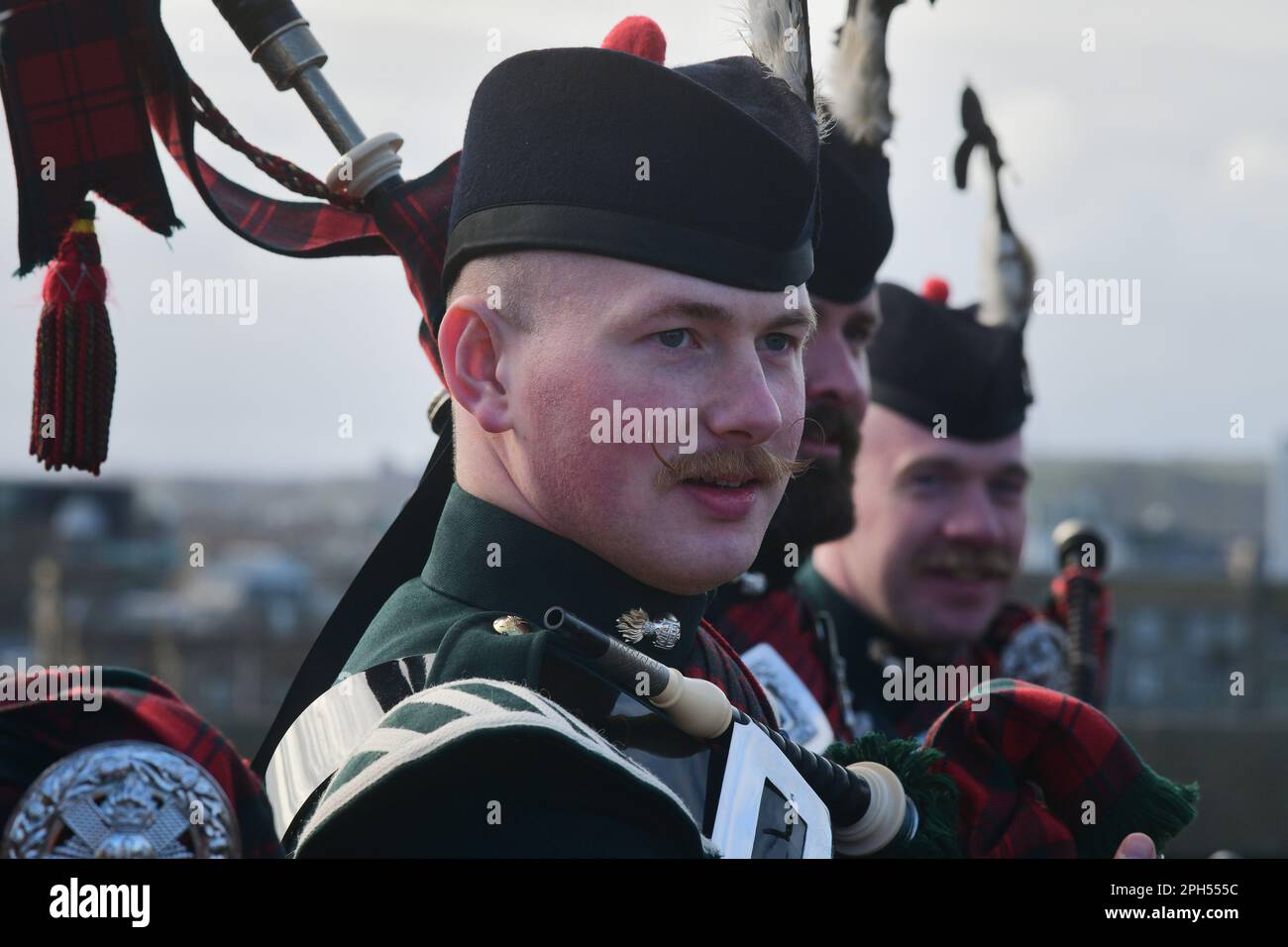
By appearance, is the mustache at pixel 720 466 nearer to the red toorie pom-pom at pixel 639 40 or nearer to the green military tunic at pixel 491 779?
the green military tunic at pixel 491 779

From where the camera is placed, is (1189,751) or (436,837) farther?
(1189,751)

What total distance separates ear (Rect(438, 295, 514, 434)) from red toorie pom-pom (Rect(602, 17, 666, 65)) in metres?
0.58

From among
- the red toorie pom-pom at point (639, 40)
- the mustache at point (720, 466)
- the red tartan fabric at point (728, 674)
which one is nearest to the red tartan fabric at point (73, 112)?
the red toorie pom-pom at point (639, 40)

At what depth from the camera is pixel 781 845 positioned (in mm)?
3154

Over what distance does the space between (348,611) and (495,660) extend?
72cm

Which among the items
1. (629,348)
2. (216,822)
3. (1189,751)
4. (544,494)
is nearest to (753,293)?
(629,348)

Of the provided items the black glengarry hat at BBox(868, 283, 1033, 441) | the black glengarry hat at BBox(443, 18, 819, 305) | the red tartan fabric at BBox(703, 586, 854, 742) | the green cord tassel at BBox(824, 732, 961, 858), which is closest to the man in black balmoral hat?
the red tartan fabric at BBox(703, 586, 854, 742)

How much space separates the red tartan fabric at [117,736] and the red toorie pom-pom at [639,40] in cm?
146

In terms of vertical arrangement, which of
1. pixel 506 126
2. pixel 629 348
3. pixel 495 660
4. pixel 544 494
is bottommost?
pixel 495 660

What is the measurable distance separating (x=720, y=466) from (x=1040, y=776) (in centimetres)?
123

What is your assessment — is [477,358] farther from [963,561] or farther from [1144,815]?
[963,561]

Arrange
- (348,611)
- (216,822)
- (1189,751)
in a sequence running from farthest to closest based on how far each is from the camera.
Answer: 1. (1189,751)
2. (348,611)
3. (216,822)

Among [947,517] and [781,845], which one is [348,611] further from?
[947,517]

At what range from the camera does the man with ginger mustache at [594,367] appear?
3.10 m
